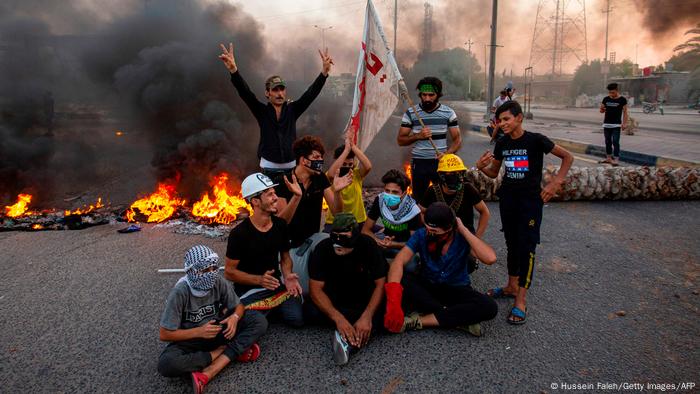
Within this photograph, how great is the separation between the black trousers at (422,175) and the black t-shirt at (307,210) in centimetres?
113

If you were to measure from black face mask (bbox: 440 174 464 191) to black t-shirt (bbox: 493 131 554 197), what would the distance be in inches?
18.1

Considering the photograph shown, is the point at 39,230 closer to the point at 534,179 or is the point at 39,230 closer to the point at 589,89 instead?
the point at 534,179

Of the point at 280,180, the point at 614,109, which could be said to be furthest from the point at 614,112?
the point at 280,180

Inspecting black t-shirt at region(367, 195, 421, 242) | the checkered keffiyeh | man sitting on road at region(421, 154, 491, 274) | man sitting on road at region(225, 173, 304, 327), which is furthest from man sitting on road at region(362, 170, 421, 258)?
the checkered keffiyeh

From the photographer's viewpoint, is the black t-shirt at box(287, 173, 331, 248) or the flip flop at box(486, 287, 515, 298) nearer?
the flip flop at box(486, 287, 515, 298)

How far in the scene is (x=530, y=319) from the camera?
154 inches

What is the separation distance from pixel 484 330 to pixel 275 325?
1.77 m

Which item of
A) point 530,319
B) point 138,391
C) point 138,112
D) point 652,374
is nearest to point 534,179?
point 530,319

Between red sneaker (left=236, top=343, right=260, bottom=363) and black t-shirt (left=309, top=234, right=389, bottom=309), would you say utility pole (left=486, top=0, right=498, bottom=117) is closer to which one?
black t-shirt (left=309, top=234, right=389, bottom=309)

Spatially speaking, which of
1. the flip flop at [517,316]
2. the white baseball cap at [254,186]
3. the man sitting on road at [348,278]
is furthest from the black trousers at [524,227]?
the white baseball cap at [254,186]

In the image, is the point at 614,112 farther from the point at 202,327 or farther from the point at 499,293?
the point at 202,327

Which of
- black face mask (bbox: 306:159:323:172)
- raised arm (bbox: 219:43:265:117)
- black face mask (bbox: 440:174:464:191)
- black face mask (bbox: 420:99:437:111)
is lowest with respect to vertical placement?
black face mask (bbox: 440:174:464:191)

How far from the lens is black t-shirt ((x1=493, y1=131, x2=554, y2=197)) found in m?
3.99

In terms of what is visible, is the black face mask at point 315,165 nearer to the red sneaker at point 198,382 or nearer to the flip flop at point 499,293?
the flip flop at point 499,293
